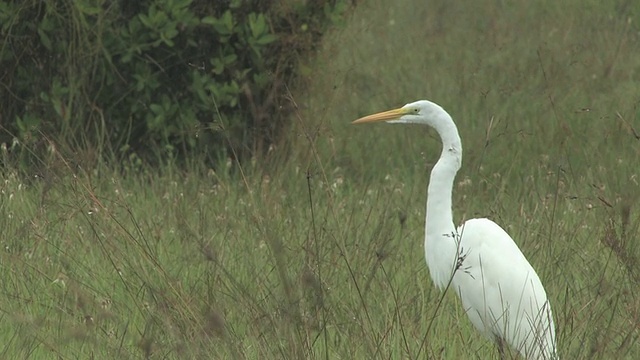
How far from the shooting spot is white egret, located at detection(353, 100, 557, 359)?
448 centimetres

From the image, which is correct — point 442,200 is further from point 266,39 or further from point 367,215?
point 266,39

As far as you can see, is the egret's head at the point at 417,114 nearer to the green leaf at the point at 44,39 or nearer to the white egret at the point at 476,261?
the white egret at the point at 476,261

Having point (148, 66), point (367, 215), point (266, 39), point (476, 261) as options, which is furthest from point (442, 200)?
point (148, 66)

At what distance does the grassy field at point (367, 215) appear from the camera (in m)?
3.65

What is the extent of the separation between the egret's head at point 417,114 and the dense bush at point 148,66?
2404 mm

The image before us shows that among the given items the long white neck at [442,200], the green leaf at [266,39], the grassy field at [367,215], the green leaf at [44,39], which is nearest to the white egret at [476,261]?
the long white neck at [442,200]

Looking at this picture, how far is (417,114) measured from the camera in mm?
4898

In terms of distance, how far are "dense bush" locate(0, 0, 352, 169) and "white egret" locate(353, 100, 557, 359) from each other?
8.46 ft

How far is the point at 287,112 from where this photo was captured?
782 cm

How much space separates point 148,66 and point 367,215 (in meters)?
2.26

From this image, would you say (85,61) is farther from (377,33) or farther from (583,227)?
(377,33)

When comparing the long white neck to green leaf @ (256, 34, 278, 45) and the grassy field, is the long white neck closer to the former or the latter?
the grassy field

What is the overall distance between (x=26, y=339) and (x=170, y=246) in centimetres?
162

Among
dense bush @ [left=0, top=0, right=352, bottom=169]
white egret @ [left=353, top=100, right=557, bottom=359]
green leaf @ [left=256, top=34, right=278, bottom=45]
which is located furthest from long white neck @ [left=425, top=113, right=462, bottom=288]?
green leaf @ [left=256, top=34, right=278, bottom=45]
